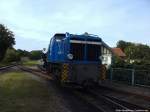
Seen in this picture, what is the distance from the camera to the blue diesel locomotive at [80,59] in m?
20.4

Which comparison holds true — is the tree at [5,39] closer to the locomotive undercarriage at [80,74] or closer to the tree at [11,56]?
the tree at [11,56]

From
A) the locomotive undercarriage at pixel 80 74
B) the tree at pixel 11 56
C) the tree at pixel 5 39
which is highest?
the tree at pixel 5 39

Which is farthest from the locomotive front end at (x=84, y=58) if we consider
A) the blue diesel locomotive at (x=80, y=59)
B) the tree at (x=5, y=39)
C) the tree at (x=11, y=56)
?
the tree at (x=11, y=56)

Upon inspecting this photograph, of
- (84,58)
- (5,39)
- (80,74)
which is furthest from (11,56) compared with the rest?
(80,74)

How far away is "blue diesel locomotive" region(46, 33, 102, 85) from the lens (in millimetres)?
20438

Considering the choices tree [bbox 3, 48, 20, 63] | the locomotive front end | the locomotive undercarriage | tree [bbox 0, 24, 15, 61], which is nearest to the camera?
the locomotive undercarriage

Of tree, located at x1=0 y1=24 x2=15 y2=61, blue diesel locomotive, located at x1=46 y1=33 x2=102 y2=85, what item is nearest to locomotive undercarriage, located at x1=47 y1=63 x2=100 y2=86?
blue diesel locomotive, located at x1=46 y1=33 x2=102 y2=85

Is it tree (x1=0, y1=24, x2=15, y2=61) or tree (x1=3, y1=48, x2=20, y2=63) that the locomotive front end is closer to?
tree (x1=0, y1=24, x2=15, y2=61)

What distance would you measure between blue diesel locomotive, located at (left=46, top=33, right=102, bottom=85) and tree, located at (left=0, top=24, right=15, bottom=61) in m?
59.1

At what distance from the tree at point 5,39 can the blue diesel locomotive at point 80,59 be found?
194 feet

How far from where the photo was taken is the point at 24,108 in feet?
43.5

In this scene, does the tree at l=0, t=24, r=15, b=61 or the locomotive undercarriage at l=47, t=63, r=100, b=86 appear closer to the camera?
the locomotive undercarriage at l=47, t=63, r=100, b=86

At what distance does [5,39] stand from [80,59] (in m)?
61.9

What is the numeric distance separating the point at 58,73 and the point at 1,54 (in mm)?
59661
